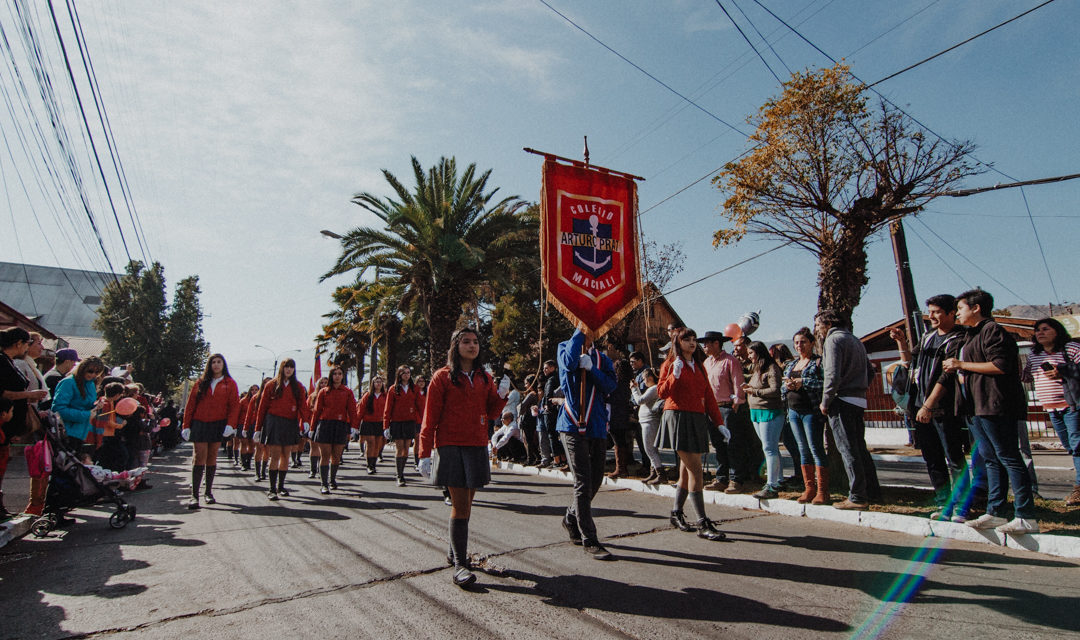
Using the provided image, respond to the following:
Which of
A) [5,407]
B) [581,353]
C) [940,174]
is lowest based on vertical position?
[5,407]

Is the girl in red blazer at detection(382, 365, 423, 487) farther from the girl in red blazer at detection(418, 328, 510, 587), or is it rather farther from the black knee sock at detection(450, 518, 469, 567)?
the black knee sock at detection(450, 518, 469, 567)

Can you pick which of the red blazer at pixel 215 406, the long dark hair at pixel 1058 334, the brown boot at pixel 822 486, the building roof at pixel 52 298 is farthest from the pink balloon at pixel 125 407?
the building roof at pixel 52 298

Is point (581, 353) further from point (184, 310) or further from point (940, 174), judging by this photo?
point (184, 310)

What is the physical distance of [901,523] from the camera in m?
5.08

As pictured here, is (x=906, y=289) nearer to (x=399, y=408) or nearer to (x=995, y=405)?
(x=995, y=405)

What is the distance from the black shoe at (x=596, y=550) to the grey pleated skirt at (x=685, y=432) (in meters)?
1.20

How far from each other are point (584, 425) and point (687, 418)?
1.14 m

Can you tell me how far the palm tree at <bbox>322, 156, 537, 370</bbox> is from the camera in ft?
60.1

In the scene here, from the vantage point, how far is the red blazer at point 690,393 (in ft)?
17.4

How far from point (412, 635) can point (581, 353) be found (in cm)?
268

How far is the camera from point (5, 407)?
184 inches

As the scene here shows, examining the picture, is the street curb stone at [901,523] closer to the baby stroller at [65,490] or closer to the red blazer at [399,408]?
the red blazer at [399,408]

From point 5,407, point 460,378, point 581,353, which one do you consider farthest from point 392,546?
point 5,407

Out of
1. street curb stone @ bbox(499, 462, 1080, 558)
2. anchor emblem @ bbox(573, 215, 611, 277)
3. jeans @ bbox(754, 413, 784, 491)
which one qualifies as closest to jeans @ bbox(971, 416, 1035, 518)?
street curb stone @ bbox(499, 462, 1080, 558)
